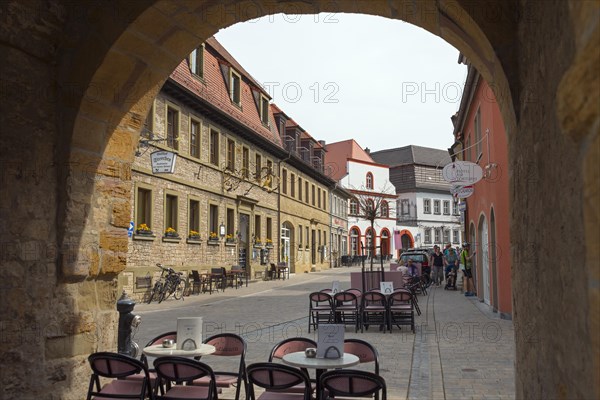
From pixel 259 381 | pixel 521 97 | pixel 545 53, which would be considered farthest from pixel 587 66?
pixel 259 381

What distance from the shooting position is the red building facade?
1207cm

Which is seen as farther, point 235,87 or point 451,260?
point 235,87

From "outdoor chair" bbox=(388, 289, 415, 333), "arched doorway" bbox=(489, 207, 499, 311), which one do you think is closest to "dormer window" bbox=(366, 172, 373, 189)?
"arched doorway" bbox=(489, 207, 499, 311)

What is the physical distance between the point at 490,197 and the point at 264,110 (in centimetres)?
1739

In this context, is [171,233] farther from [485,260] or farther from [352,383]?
[352,383]

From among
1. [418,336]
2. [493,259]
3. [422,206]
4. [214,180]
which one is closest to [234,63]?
[214,180]

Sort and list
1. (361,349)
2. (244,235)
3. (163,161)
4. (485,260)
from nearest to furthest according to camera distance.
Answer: (361,349) < (485,260) < (163,161) < (244,235)

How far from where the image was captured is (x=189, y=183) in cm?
2020

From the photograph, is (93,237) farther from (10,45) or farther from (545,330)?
(545,330)

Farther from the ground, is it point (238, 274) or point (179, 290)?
point (238, 274)

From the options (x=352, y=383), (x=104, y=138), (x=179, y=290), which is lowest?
(x=179, y=290)

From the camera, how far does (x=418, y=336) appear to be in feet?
33.1

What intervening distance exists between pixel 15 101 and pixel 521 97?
3.41 metres

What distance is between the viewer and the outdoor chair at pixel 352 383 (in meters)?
3.98
